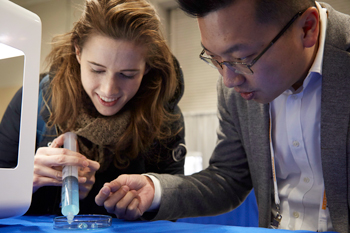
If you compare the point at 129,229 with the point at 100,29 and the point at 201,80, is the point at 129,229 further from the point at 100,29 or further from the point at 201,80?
the point at 201,80

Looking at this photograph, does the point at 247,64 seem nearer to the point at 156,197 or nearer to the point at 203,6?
the point at 203,6

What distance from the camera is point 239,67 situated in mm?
887

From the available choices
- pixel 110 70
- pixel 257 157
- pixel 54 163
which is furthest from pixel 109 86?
pixel 257 157

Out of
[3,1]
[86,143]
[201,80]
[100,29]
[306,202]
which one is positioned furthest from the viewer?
[201,80]

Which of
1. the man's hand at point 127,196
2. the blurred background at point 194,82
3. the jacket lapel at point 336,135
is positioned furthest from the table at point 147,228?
the blurred background at point 194,82

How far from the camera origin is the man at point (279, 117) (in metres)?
0.85

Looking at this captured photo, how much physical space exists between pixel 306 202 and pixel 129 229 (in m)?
0.60

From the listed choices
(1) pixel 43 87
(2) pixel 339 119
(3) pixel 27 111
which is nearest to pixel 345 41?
(2) pixel 339 119

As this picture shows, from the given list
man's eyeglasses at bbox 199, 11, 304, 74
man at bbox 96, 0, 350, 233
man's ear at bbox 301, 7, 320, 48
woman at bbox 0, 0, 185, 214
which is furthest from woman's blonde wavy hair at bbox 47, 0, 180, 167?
man's ear at bbox 301, 7, 320, 48

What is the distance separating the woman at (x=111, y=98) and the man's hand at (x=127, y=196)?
0.17 m

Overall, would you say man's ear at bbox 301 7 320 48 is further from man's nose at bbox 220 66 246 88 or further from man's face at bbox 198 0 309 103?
man's nose at bbox 220 66 246 88

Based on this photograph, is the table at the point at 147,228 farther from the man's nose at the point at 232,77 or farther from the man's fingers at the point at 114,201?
the man's nose at the point at 232,77

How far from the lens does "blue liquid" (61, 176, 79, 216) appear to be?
0.77 m

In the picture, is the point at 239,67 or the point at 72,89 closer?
the point at 239,67
